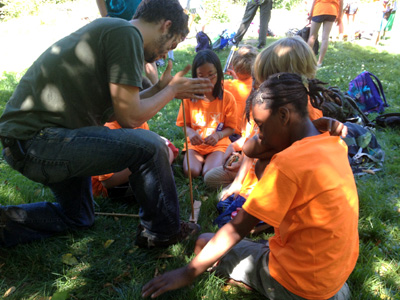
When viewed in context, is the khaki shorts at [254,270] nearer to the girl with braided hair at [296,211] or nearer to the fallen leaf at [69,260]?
the girl with braided hair at [296,211]

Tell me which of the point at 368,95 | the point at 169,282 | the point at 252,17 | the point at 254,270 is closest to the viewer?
the point at 169,282

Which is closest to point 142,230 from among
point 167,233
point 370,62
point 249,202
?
point 167,233

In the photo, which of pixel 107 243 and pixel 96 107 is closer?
pixel 96 107

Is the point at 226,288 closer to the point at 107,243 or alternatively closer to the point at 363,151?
the point at 107,243

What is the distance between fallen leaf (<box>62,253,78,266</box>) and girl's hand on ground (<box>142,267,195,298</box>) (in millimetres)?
749

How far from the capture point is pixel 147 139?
1887mm

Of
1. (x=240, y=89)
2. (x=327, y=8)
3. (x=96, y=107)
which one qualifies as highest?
(x=327, y=8)

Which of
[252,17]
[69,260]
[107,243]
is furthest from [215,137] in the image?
[252,17]

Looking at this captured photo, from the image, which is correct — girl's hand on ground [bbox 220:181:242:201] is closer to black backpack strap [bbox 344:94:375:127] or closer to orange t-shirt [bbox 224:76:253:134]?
orange t-shirt [bbox 224:76:253:134]

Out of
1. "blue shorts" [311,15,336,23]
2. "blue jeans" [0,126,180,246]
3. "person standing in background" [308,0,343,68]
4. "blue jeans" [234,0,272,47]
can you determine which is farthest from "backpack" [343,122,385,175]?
"blue jeans" [234,0,272,47]

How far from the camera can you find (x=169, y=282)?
5.06ft

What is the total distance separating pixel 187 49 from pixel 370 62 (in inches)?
199

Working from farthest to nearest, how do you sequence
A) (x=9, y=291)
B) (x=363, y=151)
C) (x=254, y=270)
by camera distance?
(x=363, y=151)
(x=9, y=291)
(x=254, y=270)

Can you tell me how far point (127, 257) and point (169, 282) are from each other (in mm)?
689
